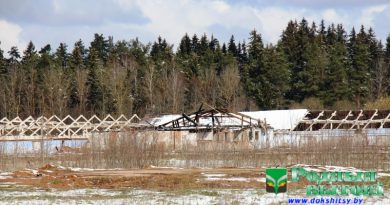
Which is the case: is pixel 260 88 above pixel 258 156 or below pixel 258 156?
above

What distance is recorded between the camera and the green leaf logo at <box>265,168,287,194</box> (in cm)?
1645

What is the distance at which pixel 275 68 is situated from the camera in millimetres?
85375

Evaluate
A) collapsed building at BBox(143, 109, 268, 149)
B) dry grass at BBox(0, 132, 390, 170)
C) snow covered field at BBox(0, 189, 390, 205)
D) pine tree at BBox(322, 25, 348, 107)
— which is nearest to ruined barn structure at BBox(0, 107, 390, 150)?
collapsed building at BBox(143, 109, 268, 149)

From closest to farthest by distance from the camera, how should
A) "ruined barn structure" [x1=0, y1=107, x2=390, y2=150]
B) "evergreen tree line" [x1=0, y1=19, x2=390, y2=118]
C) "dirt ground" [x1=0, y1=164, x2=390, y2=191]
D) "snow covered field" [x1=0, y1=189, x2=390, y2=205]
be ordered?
1. "snow covered field" [x1=0, y1=189, x2=390, y2=205]
2. "dirt ground" [x1=0, y1=164, x2=390, y2=191]
3. "ruined barn structure" [x1=0, y1=107, x2=390, y2=150]
4. "evergreen tree line" [x1=0, y1=19, x2=390, y2=118]

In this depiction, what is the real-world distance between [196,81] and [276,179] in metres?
73.3

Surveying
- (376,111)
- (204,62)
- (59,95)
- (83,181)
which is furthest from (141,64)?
(83,181)

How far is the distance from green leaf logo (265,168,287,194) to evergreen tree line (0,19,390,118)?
A: 64.3 m

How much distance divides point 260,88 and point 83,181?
62.0 meters

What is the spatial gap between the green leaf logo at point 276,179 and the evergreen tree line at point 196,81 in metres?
64.3

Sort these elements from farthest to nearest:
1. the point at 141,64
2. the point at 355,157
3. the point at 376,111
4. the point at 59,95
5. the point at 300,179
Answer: the point at 141,64, the point at 59,95, the point at 376,111, the point at 355,157, the point at 300,179

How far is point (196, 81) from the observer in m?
90.1

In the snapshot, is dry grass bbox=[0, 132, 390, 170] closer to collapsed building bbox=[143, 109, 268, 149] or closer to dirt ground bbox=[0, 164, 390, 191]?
dirt ground bbox=[0, 164, 390, 191]

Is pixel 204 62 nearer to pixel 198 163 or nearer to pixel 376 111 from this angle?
pixel 376 111

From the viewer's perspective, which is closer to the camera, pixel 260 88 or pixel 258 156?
pixel 258 156
